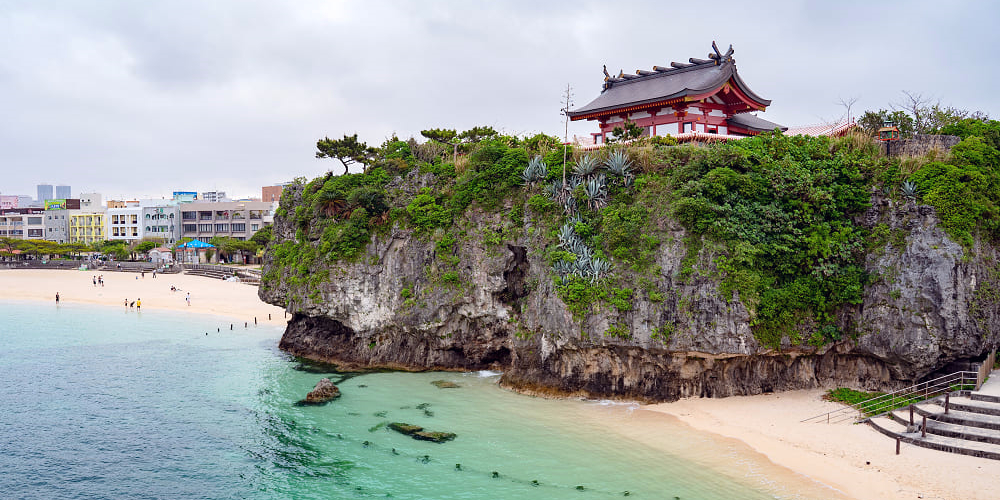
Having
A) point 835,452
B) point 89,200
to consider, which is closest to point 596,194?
point 835,452

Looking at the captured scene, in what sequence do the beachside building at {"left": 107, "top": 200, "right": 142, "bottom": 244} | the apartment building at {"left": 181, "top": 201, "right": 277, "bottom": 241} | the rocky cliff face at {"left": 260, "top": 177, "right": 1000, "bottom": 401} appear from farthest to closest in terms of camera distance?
the beachside building at {"left": 107, "top": 200, "right": 142, "bottom": 244} < the apartment building at {"left": 181, "top": 201, "right": 277, "bottom": 241} < the rocky cliff face at {"left": 260, "top": 177, "right": 1000, "bottom": 401}

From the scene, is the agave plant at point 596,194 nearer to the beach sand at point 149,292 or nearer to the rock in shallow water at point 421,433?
the rock in shallow water at point 421,433

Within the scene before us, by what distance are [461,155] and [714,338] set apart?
17804 mm

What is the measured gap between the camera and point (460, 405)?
2419cm

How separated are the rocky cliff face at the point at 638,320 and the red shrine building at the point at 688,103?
31.0 ft

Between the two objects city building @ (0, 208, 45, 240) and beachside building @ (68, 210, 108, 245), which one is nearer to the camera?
beachside building @ (68, 210, 108, 245)

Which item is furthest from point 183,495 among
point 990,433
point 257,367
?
point 990,433

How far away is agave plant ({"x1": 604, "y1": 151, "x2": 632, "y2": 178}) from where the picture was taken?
86.3ft

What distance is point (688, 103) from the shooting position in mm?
30734

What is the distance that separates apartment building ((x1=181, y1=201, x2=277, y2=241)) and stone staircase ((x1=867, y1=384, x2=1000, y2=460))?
89.7 m

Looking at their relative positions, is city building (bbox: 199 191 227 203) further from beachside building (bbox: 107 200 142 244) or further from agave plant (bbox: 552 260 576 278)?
agave plant (bbox: 552 260 576 278)

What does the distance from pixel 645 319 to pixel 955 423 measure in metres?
10.1

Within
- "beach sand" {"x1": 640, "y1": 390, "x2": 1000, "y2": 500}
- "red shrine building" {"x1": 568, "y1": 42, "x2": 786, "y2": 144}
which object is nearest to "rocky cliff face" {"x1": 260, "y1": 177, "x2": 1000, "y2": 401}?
"beach sand" {"x1": 640, "y1": 390, "x2": 1000, "y2": 500}

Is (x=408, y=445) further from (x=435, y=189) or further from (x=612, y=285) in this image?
(x=435, y=189)
